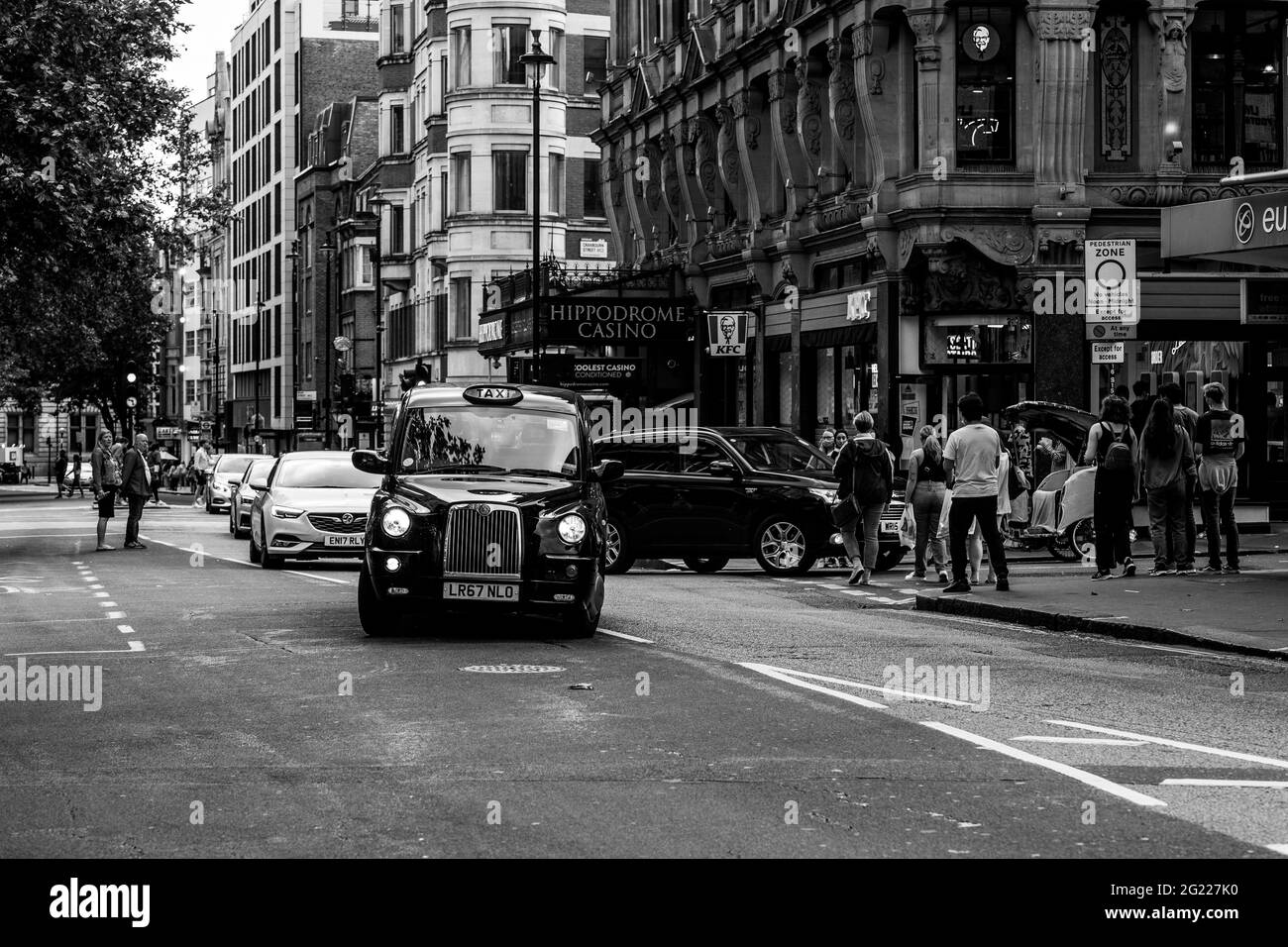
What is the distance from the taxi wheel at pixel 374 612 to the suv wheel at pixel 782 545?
10.0m

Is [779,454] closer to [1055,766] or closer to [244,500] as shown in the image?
[244,500]

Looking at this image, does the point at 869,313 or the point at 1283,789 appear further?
the point at 869,313

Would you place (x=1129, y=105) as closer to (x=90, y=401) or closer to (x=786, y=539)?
(x=786, y=539)

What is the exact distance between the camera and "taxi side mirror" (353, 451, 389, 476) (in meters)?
16.8

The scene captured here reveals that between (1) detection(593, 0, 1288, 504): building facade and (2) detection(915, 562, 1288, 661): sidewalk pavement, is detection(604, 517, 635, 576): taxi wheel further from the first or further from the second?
(1) detection(593, 0, 1288, 504): building facade

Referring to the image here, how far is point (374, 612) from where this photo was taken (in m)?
15.4

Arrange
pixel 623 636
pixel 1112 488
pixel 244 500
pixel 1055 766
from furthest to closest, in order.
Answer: pixel 244 500 < pixel 1112 488 < pixel 623 636 < pixel 1055 766

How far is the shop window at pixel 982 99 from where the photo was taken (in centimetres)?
3281

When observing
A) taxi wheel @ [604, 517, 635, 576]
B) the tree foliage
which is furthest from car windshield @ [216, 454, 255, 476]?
taxi wheel @ [604, 517, 635, 576]

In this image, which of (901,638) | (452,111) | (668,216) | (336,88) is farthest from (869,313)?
(336,88)

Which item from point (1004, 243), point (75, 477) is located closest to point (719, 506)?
point (1004, 243)

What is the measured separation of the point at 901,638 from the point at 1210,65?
20561mm

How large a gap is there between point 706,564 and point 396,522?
12.1 m
